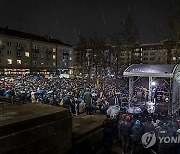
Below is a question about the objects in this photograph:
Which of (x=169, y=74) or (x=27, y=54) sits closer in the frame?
(x=169, y=74)

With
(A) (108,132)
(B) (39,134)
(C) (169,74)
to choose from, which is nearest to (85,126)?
(A) (108,132)

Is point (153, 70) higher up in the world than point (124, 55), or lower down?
lower down

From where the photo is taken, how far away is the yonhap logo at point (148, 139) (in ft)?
27.4

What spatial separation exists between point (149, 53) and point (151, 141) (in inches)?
4678

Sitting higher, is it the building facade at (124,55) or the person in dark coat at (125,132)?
the building facade at (124,55)

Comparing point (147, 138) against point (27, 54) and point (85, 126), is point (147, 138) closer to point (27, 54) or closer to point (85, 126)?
point (85, 126)

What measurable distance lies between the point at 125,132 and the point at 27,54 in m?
58.1

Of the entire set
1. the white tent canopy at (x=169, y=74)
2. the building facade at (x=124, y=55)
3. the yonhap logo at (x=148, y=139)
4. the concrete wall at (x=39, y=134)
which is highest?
the building facade at (x=124, y=55)

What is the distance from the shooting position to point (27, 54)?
6247 cm

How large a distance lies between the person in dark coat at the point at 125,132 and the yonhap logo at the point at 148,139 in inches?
24.5

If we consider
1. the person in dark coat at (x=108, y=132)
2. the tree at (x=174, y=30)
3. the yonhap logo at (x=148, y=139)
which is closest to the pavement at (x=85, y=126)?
the person in dark coat at (x=108, y=132)

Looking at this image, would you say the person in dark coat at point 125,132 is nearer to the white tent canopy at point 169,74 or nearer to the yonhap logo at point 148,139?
the yonhap logo at point 148,139

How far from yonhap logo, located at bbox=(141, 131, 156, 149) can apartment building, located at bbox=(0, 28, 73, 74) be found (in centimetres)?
5176

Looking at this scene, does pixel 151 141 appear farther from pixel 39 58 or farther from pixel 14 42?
pixel 39 58
